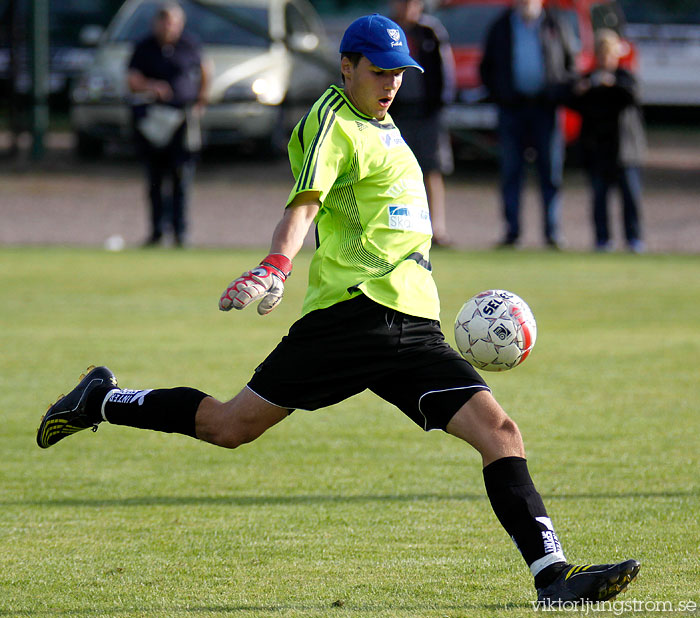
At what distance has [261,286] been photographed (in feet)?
13.3

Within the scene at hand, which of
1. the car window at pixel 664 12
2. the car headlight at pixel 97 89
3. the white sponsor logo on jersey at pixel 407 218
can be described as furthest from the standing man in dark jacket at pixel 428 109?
the car window at pixel 664 12

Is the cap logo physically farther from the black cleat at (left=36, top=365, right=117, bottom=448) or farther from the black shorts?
the black cleat at (left=36, top=365, right=117, bottom=448)

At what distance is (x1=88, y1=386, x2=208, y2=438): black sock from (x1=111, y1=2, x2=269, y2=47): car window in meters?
15.2

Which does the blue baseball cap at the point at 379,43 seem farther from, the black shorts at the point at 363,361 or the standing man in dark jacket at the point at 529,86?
the standing man in dark jacket at the point at 529,86

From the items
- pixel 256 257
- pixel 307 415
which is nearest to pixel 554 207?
pixel 256 257

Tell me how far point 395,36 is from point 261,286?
1.10 metres

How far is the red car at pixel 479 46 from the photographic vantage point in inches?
729

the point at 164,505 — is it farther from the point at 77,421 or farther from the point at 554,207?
the point at 554,207

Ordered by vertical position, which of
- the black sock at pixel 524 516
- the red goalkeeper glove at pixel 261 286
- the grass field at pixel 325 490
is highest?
the red goalkeeper glove at pixel 261 286

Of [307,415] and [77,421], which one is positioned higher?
[77,421]

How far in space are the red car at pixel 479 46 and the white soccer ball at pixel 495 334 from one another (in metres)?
12.9

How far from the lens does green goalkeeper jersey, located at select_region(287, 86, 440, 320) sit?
4.47 metres

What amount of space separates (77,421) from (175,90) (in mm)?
10067

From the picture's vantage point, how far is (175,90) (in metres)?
14.7
